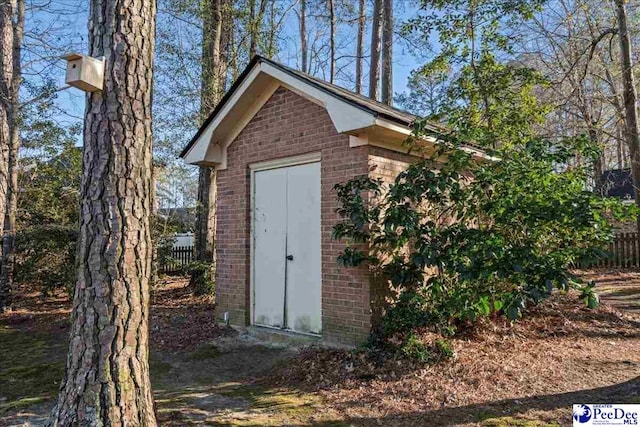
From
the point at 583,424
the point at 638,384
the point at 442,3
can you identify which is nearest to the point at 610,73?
the point at 442,3

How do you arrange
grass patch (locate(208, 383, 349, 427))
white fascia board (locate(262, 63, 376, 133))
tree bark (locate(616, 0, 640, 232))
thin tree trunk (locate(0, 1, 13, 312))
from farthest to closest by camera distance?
tree bark (locate(616, 0, 640, 232))
thin tree trunk (locate(0, 1, 13, 312))
white fascia board (locate(262, 63, 376, 133))
grass patch (locate(208, 383, 349, 427))

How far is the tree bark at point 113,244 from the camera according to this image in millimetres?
2971

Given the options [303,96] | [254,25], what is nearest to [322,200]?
[303,96]

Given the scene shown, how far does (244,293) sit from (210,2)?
9102 mm

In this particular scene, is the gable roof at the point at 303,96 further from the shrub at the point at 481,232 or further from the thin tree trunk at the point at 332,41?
the thin tree trunk at the point at 332,41

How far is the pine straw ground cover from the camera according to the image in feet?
13.0

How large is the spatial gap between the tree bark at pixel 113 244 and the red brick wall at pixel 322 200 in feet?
10.2

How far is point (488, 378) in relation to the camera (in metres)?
4.67

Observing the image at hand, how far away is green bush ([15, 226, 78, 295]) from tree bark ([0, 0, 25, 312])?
0.26m

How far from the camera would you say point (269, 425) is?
3828 mm

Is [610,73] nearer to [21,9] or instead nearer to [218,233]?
[218,233]

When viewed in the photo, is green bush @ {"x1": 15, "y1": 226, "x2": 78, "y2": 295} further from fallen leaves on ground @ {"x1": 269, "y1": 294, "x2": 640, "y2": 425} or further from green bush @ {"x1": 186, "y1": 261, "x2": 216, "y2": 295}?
fallen leaves on ground @ {"x1": 269, "y1": 294, "x2": 640, "y2": 425}

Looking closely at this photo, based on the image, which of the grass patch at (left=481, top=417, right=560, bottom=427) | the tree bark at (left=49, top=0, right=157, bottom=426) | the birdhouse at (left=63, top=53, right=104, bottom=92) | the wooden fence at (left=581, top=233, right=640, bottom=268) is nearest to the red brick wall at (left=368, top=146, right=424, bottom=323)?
the grass patch at (left=481, top=417, right=560, bottom=427)

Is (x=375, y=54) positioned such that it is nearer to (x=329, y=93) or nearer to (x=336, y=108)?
(x=329, y=93)
